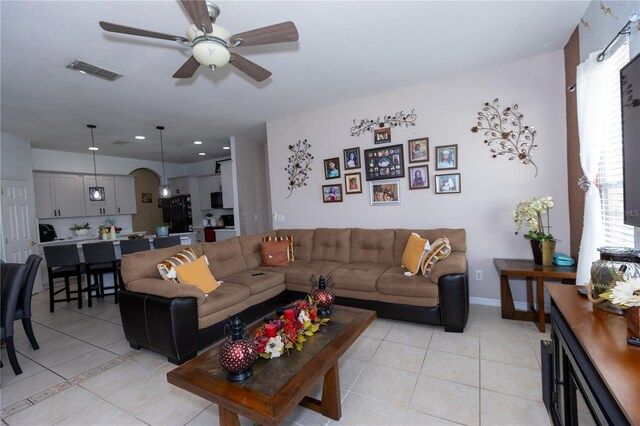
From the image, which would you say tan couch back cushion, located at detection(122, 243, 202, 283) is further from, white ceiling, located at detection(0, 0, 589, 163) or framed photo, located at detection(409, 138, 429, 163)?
framed photo, located at detection(409, 138, 429, 163)

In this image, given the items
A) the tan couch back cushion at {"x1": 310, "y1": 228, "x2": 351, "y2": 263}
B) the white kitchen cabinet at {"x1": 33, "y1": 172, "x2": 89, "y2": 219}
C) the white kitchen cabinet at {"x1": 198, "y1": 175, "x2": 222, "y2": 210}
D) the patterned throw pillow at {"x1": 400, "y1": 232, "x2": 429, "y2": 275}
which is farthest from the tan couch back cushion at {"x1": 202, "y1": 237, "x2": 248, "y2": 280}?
the white kitchen cabinet at {"x1": 33, "y1": 172, "x2": 89, "y2": 219}

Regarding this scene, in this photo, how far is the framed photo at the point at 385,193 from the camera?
398cm

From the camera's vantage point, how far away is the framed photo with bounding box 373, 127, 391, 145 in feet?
13.0

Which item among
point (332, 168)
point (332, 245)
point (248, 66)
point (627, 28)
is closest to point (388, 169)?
point (332, 168)

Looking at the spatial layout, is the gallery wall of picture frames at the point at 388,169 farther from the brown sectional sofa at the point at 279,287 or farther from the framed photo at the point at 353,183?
the brown sectional sofa at the point at 279,287

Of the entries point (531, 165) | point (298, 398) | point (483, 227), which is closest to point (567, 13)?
point (531, 165)

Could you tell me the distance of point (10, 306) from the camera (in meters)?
2.44

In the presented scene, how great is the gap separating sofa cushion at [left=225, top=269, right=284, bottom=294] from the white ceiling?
226 cm

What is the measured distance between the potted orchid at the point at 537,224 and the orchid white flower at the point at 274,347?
2.73 m

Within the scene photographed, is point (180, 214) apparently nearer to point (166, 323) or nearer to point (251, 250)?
point (251, 250)

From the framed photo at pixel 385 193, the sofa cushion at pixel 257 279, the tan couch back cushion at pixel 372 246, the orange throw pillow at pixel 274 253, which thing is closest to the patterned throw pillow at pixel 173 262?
the sofa cushion at pixel 257 279

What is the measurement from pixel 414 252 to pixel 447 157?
4.33 ft

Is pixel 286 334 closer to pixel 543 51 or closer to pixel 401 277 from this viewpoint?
pixel 401 277

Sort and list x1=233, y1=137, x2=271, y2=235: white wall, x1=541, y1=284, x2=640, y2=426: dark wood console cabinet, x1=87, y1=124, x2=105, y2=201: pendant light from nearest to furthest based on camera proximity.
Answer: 1. x1=541, y1=284, x2=640, y2=426: dark wood console cabinet
2. x1=87, y1=124, x2=105, y2=201: pendant light
3. x1=233, y1=137, x2=271, y2=235: white wall
